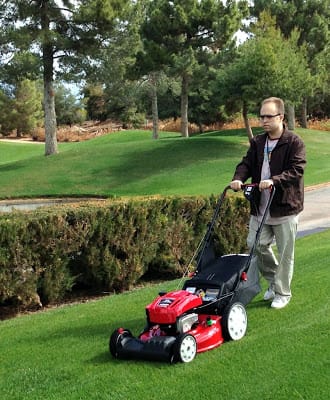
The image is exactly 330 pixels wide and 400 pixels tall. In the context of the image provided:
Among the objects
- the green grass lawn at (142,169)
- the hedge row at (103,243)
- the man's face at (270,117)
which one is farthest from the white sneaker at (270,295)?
the green grass lawn at (142,169)

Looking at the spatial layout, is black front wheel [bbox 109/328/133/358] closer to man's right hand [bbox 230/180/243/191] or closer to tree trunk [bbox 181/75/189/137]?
man's right hand [bbox 230/180/243/191]

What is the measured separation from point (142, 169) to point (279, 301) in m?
20.9

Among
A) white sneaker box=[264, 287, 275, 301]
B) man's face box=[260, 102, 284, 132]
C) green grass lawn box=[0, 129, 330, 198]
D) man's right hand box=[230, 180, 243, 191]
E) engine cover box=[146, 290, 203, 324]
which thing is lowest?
green grass lawn box=[0, 129, 330, 198]

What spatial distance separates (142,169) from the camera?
2608 centimetres

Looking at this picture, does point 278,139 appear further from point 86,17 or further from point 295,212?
point 86,17

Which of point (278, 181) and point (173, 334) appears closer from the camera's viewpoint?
point (173, 334)

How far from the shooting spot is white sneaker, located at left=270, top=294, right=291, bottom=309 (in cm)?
540

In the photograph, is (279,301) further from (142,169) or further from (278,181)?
(142,169)

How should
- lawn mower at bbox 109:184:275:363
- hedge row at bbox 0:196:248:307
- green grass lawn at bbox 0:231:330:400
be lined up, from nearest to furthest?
1. green grass lawn at bbox 0:231:330:400
2. lawn mower at bbox 109:184:275:363
3. hedge row at bbox 0:196:248:307

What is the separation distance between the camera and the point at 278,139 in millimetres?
5320

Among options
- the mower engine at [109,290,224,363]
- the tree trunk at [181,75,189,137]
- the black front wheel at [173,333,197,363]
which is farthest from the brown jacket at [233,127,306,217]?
the tree trunk at [181,75,189,137]

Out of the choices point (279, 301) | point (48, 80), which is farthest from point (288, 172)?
point (48, 80)

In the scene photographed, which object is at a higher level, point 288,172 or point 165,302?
point 288,172

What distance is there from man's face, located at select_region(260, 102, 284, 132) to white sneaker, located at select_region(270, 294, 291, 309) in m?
1.58
